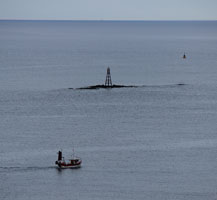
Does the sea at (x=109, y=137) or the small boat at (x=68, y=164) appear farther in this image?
the small boat at (x=68, y=164)

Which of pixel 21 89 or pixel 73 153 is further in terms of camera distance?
pixel 21 89

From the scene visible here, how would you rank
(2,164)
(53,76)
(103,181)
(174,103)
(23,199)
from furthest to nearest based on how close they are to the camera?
(53,76), (174,103), (2,164), (103,181), (23,199)

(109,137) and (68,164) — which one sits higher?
(109,137)

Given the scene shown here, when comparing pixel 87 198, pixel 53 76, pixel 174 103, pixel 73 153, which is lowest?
pixel 87 198

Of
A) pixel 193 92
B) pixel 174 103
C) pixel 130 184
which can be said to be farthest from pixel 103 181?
pixel 193 92

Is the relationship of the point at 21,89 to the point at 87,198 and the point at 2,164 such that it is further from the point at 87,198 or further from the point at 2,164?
the point at 87,198

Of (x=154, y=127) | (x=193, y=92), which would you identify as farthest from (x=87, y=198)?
(x=193, y=92)

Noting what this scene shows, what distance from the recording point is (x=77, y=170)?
63781 mm

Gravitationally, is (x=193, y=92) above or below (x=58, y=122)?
above

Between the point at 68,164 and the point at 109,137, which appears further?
the point at 109,137

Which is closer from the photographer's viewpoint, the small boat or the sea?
the sea

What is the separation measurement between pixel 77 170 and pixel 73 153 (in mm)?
5108

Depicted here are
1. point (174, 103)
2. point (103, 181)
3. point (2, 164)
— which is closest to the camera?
point (103, 181)

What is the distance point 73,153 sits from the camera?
225 ft
